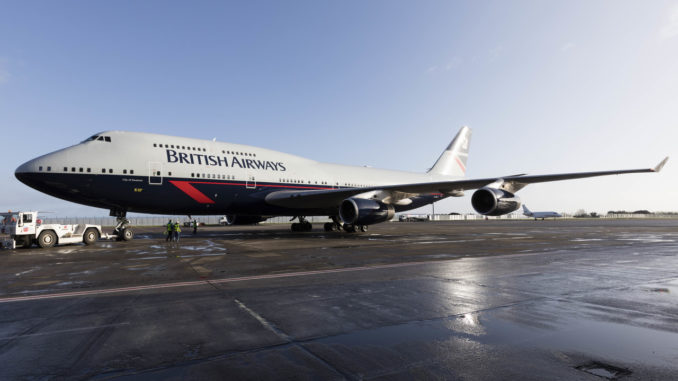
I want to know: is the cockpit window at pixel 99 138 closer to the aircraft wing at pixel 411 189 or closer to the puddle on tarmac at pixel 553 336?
the aircraft wing at pixel 411 189

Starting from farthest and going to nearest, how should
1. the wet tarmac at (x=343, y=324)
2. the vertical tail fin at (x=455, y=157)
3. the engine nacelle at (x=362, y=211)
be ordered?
the vertical tail fin at (x=455, y=157) < the engine nacelle at (x=362, y=211) < the wet tarmac at (x=343, y=324)

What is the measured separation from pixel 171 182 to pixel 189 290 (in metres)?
12.5

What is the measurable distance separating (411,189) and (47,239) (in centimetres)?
1768

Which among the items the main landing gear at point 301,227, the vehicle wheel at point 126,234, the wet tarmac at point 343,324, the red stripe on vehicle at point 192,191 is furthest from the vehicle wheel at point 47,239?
the main landing gear at point 301,227

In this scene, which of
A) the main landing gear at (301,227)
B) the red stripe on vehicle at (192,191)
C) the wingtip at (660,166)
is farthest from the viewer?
A: the main landing gear at (301,227)

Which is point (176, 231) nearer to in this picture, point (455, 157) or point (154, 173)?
point (154, 173)

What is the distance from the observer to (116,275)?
300 inches

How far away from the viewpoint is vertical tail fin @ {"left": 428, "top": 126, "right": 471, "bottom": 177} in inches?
1273

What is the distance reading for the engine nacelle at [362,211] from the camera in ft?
58.0

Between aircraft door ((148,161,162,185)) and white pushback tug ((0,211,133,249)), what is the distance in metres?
3.92

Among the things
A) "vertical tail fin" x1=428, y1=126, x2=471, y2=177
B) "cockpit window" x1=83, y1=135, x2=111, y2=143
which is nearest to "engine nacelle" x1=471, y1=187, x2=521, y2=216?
"vertical tail fin" x1=428, y1=126, x2=471, y2=177

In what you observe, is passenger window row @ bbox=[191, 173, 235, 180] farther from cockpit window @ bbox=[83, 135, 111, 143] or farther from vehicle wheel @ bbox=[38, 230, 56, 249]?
vehicle wheel @ bbox=[38, 230, 56, 249]

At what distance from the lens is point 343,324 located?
13.1 ft

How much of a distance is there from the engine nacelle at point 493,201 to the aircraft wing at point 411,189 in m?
0.86
